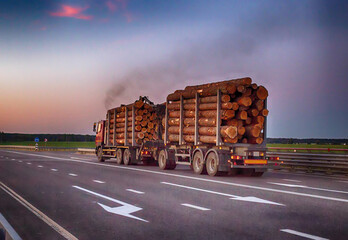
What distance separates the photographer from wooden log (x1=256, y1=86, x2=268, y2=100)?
18.6 m

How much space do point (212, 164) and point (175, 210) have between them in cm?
914

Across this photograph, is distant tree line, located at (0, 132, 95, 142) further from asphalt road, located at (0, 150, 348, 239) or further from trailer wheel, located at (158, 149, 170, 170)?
asphalt road, located at (0, 150, 348, 239)

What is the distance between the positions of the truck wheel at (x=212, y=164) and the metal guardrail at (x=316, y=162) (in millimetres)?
3137

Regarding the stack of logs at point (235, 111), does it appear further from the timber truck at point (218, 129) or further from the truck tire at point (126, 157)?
the truck tire at point (126, 157)

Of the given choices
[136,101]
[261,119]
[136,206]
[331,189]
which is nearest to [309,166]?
[261,119]

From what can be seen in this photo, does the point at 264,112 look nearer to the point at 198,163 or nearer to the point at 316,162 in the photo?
the point at 198,163

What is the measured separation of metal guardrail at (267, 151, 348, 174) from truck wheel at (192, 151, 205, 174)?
10.6 ft

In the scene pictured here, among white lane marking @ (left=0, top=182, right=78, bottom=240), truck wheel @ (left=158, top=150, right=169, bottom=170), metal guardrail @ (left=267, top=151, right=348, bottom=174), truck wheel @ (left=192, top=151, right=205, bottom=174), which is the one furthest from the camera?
truck wheel @ (left=158, top=150, right=169, bottom=170)

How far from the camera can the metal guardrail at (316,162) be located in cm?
1997

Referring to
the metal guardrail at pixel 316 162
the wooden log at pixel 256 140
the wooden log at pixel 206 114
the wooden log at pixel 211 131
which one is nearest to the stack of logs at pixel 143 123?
the wooden log at pixel 206 114

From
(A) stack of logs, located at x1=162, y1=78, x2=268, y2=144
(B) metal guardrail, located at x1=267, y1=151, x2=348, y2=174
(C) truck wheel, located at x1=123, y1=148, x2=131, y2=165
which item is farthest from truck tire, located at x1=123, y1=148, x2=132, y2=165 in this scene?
(B) metal guardrail, located at x1=267, y1=151, x2=348, y2=174

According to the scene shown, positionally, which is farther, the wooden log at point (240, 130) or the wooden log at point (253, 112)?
the wooden log at point (253, 112)

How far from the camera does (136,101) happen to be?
1081 inches

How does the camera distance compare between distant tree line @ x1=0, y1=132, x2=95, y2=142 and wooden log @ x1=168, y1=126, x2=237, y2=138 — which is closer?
wooden log @ x1=168, y1=126, x2=237, y2=138
